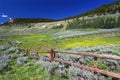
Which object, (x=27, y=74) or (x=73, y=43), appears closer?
(x=27, y=74)

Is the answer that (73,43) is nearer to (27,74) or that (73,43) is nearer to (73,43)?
(73,43)

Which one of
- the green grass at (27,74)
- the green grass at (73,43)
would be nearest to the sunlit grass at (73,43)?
the green grass at (73,43)

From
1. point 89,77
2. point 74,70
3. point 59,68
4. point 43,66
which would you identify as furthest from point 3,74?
point 89,77

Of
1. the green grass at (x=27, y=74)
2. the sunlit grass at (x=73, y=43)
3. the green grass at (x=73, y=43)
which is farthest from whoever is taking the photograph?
the green grass at (x=73, y=43)

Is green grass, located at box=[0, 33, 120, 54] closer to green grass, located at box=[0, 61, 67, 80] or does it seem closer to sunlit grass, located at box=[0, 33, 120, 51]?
sunlit grass, located at box=[0, 33, 120, 51]

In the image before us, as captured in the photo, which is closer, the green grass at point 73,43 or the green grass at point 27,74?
the green grass at point 27,74

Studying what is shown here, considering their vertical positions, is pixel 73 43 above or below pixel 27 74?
below

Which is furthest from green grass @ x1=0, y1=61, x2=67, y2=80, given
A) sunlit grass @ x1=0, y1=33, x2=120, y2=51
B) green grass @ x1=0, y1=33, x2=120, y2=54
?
green grass @ x1=0, y1=33, x2=120, y2=54

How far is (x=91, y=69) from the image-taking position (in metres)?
12.3

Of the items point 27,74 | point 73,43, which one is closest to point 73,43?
point 73,43

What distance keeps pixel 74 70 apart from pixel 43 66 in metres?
2.56

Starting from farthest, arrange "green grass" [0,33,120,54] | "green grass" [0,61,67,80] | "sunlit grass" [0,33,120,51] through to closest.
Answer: "green grass" [0,33,120,54], "sunlit grass" [0,33,120,51], "green grass" [0,61,67,80]

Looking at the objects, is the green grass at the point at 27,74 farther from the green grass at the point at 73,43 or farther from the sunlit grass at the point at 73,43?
the green grass at the point at 73,43

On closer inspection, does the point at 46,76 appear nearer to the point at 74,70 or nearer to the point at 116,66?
the point at 74,70
